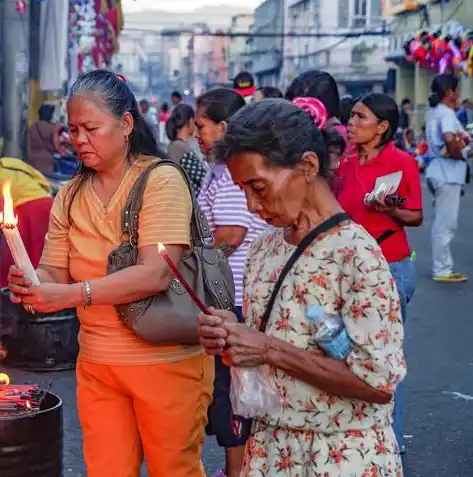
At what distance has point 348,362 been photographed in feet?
8.98

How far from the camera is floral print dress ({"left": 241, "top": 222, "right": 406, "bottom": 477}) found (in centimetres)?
273

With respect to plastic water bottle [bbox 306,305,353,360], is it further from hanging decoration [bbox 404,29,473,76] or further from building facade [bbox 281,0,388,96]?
building facade [bbox 281,0,388,96]

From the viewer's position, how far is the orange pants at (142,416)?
3.71 m

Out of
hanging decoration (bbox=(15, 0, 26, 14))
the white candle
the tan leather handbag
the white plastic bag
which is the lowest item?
the white plastic bag

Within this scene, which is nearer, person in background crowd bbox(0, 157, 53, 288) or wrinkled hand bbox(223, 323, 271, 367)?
wrinkled hand bbox(223, 323, 271, 367)

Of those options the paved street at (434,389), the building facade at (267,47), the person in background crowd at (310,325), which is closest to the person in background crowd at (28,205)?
the paved street at (434,389)

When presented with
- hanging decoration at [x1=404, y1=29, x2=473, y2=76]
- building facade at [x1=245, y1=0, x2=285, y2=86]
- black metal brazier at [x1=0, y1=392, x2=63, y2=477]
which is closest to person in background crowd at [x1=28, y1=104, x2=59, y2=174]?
black metal brazier at [x1=0, y1=392, x2=63, y2=477]

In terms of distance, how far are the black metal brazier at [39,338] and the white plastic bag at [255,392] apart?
15.6ft

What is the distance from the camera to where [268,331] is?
9.42 feet

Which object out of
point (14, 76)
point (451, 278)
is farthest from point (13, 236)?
point (451, 278)

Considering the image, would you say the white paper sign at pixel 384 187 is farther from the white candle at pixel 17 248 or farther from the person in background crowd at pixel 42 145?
the person in background crowd at pixel 42 145

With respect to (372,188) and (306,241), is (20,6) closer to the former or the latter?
(372,188)

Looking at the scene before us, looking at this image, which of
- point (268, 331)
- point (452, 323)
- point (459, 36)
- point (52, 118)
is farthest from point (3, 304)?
point (459, 36)

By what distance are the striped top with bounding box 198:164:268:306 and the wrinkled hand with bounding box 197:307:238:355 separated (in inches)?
81.2
